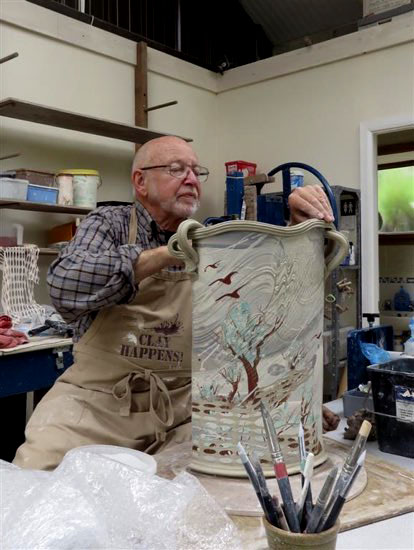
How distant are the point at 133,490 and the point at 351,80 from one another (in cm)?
333

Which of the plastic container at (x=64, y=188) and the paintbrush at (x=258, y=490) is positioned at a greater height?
the plastic container at (x=64, y=188)

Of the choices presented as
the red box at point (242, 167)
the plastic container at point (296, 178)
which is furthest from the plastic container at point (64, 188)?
the plastic container at point (296, 178)

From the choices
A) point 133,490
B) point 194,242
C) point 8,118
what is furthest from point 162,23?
point 133,490

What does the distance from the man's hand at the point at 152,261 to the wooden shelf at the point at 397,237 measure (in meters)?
3.20

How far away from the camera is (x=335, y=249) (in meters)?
1.15

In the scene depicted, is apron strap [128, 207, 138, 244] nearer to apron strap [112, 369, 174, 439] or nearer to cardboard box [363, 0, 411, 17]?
apron strap [112, 369, 174, 439]

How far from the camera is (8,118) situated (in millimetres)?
3018

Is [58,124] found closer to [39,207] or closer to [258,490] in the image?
[39,207]

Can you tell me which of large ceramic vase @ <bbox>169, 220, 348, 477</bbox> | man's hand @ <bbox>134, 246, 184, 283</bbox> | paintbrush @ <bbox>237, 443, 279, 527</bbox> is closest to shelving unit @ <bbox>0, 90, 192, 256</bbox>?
man's hand @ <bbox>134, 246, 184, 283</bbox>

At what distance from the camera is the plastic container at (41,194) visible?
9.29ft

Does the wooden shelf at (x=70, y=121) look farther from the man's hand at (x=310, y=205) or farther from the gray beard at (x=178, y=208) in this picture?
the man's hand at (x=310, y=205)

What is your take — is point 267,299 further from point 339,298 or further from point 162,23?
point 162,23

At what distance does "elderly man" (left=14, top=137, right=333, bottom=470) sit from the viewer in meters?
1.40

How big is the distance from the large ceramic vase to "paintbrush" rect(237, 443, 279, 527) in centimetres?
35
